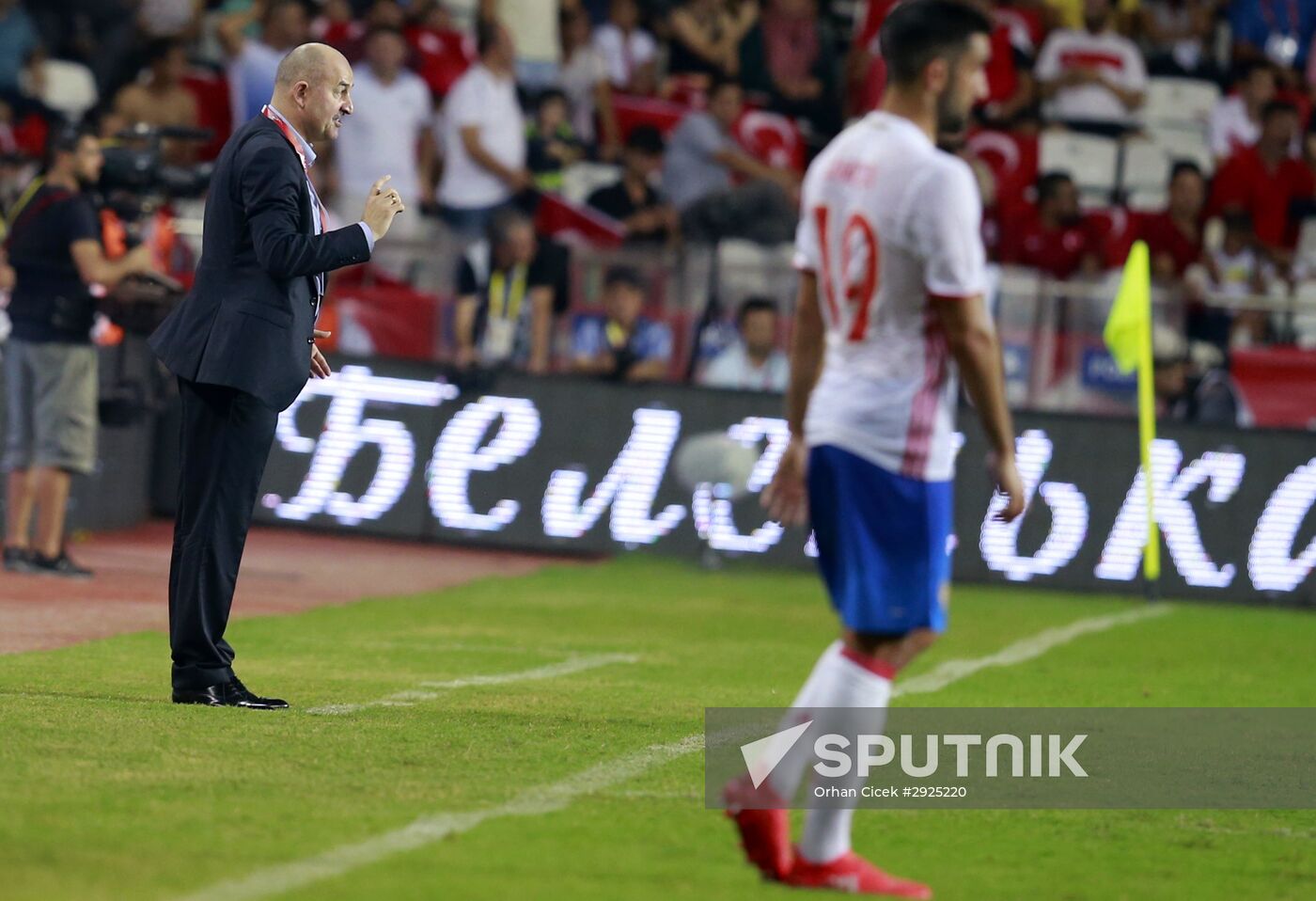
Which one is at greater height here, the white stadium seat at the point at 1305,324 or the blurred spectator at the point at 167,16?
the blurred spectator at the point at 167,16

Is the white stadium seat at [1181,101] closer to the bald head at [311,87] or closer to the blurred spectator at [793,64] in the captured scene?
the blurred spectator at [793,64]

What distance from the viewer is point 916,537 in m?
5.01

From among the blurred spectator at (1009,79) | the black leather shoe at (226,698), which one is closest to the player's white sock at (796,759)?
the black leather shoe at (226,698)

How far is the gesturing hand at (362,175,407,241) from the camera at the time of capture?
751 cm

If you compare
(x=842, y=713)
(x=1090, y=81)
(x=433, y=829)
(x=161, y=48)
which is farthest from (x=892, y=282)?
(x=1090, y=81)

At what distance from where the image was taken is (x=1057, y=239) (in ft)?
60.0

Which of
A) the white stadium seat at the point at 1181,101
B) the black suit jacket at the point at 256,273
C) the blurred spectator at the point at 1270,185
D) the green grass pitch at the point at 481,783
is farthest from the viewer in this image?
the white stadium seat at the point at 1181,101

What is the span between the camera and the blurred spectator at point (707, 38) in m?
20.9

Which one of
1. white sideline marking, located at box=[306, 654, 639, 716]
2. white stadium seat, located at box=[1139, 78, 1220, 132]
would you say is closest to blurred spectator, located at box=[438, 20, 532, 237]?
white stadium seat, located at box=[1139, 78, 1220, 132]

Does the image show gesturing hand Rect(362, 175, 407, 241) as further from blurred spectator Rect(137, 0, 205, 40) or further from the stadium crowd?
blurred spectator Rect(137, 0, 205, 40)

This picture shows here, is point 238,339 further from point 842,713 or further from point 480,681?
point 842,713

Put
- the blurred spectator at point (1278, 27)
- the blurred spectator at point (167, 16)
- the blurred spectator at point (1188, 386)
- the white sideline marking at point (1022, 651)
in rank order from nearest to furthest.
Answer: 1. the white sideline marking at point (1022, 651)
2. the blurred spectator at point (1188, 386)
3. the blurred spectator at point (167, 16)
4. the blurred spectator at point (1278, 27)

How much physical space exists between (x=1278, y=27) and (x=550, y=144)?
9.04 metres

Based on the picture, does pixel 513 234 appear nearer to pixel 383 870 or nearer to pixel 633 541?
pixel 633 541
